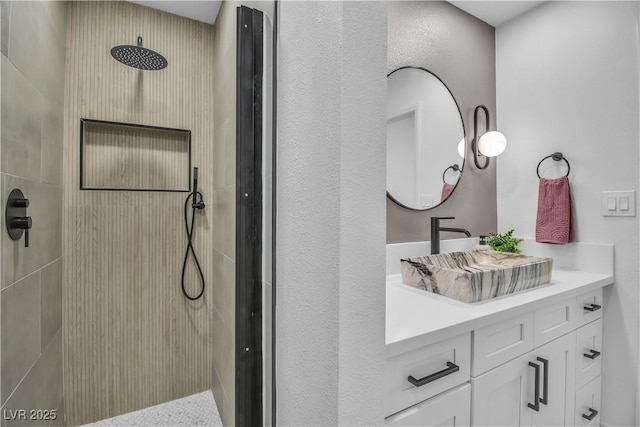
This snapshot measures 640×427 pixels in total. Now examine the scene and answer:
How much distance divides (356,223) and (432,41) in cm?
161

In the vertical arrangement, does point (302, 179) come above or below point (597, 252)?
above

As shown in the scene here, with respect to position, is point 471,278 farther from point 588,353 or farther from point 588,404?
point 588,404

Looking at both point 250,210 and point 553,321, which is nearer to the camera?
point 250,210

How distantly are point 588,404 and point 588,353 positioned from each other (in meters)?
0.25

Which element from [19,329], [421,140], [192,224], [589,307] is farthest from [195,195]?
[589,307]

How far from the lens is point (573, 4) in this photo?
5.42ft

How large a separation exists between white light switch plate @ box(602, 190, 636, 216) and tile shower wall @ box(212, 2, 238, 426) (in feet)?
5.92

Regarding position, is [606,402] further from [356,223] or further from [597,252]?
[356,223]

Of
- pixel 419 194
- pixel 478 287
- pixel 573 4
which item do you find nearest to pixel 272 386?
pixel 478 287

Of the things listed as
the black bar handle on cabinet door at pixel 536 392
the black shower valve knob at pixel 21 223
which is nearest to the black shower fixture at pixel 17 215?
the black shower valve knob at pixel 21 223

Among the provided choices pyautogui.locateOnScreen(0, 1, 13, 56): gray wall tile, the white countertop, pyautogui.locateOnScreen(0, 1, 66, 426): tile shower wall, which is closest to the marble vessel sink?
the white countertop

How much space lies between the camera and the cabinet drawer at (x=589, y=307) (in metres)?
1.30

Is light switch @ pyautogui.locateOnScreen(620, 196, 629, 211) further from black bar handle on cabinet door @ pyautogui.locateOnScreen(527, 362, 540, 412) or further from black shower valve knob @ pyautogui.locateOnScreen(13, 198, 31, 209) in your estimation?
black shower valve knob @ pyautogui.locateOnScreen(13, 198, 31, 209)

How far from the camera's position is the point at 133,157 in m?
1.78
